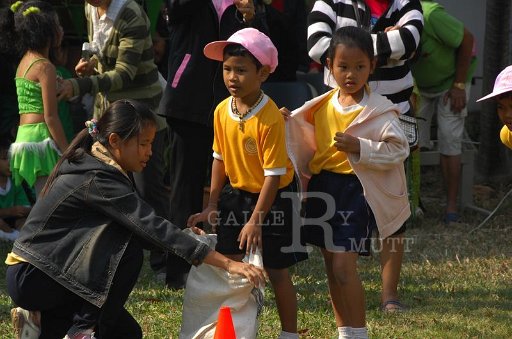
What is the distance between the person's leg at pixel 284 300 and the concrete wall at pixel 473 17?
21.9 ft

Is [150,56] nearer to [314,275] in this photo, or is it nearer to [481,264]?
[314,275]

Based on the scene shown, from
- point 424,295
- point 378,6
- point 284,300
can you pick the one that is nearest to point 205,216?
point 284,300

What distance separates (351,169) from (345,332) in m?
0.74

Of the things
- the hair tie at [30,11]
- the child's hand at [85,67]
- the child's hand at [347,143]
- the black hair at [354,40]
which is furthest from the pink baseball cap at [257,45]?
the hair tie at [30,11]

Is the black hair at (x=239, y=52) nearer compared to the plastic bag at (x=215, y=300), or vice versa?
the plastic bag at (x=215, y=300)

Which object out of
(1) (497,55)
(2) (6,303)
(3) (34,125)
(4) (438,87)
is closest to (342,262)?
(2) (6,303)

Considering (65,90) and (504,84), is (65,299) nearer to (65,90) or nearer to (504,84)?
(504,84)

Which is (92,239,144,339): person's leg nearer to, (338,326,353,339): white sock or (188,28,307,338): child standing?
(188,28,307,338): child standing

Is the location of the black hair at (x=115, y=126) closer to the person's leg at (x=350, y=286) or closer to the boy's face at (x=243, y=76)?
the boy's face at (x=243, y=76)

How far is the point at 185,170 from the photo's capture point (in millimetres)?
6379

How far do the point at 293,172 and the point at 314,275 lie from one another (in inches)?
69.0

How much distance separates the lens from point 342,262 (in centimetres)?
504

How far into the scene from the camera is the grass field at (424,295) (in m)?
5.54

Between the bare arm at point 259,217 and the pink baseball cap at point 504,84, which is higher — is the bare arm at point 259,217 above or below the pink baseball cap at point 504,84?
below
